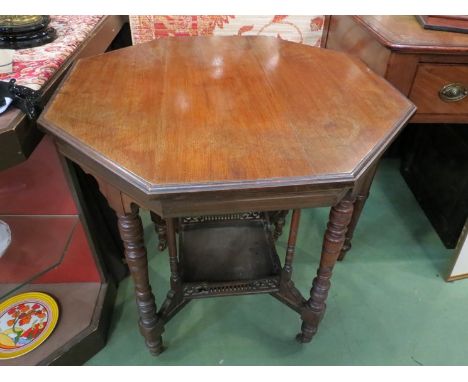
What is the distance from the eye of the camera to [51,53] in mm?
919

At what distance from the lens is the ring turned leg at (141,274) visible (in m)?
0.74

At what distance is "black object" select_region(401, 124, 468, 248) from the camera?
4.45 ft

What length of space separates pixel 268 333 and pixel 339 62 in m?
0.81

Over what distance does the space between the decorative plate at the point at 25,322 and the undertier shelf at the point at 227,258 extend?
0.41m

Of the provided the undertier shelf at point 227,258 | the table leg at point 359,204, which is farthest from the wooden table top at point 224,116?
the undertier shelf at point 227,258

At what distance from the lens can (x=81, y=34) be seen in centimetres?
107

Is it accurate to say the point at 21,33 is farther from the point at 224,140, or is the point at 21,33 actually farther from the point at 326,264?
the point at 326,264

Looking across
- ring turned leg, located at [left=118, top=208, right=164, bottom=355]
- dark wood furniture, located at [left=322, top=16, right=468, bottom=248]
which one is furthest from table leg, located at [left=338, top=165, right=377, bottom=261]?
ring turned leg, located at [left=118, top=208, right=164, bottom=355]

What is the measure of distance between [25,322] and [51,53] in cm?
75

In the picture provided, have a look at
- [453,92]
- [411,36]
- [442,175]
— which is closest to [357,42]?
[411,36]

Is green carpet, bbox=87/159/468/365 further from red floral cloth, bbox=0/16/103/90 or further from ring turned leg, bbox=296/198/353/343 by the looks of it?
red floral cloth, bbox=0/16/103/90

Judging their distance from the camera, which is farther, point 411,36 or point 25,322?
point 25,322

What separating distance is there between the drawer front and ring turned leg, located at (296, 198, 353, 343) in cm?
44

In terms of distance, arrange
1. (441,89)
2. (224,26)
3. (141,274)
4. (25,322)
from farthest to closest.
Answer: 1. (224,26)
2. (25,322)
3. (441,89)
4. (141,274)
